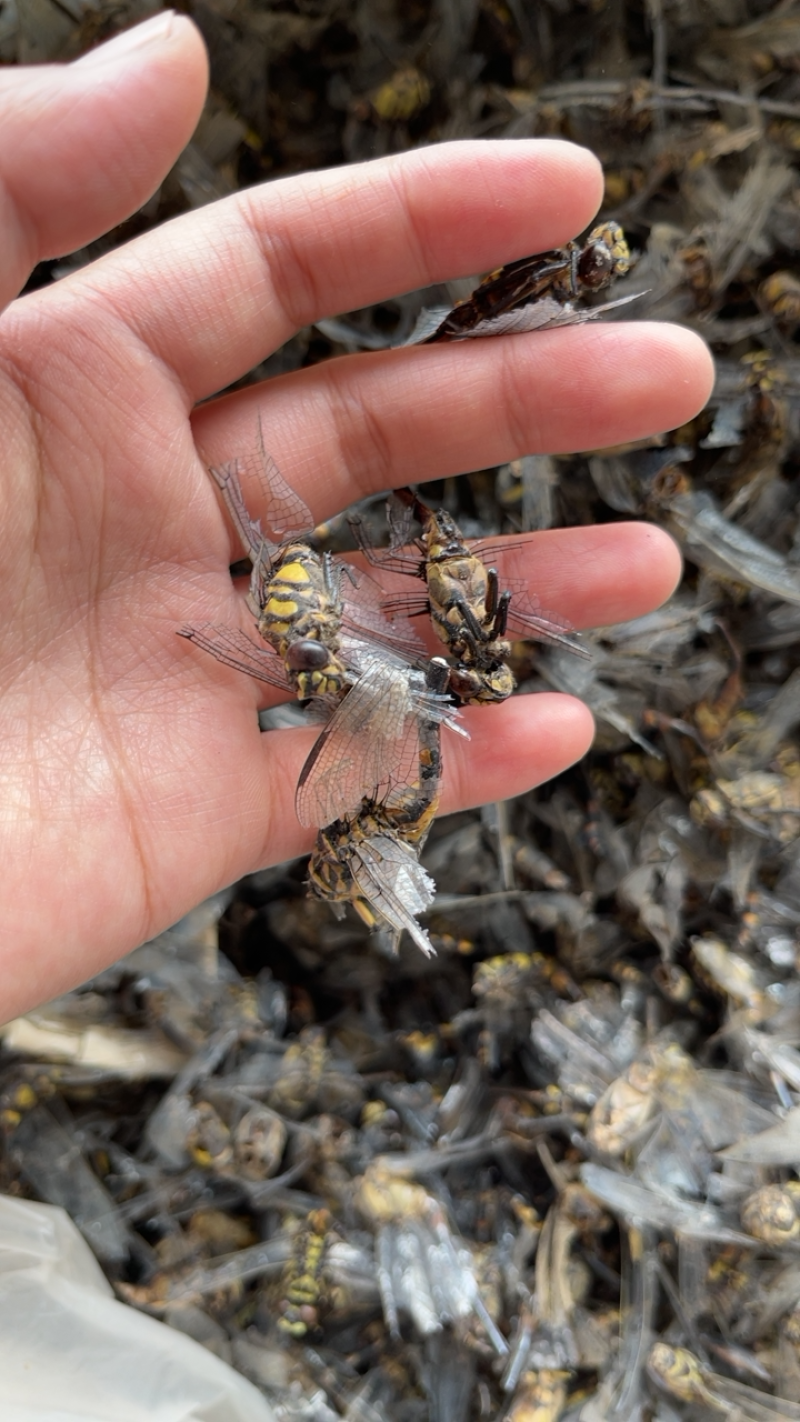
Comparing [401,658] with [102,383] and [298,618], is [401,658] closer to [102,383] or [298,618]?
[298,618]

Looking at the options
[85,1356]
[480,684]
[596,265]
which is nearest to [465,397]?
[596,265]

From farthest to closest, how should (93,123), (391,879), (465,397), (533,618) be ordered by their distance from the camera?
(533,618)
(465,397)
(391,879)
(93,123)

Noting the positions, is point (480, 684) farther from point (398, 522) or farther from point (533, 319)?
point (533, 319)

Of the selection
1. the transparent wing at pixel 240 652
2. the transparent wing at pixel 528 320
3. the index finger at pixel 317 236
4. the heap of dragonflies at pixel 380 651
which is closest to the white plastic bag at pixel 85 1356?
the heap of dragonflies at pixel 380 651

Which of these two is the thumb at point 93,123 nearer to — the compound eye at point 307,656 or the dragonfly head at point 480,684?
the compound eye at point 307,656

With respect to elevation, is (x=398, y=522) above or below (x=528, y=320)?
below

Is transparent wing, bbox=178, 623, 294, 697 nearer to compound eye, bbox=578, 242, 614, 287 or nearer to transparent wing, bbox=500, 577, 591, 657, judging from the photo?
transparent wing, bbox=500, 577, 591, 657

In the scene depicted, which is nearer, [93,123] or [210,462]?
[93,123]
